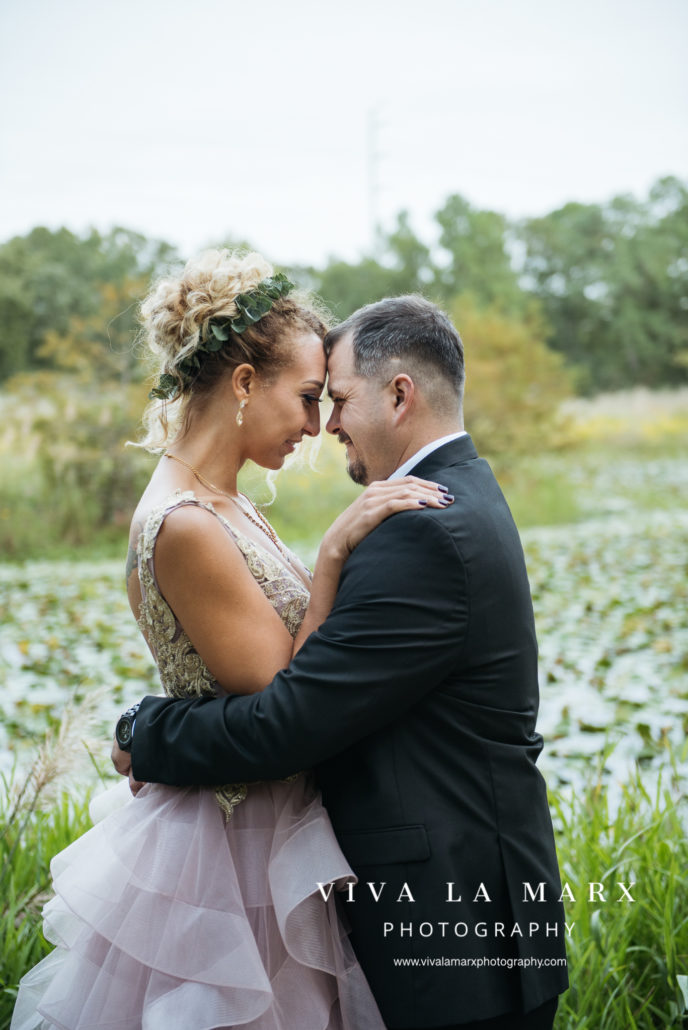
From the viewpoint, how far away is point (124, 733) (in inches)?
78.3

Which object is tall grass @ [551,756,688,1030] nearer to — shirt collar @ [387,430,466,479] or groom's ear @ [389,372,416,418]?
shirt collar @ [387,430,466,479]

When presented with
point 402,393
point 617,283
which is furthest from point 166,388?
point 617,283

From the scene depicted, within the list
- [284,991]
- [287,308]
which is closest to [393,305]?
[287,308]

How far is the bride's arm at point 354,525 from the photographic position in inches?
69.7

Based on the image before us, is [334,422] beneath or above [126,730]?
above

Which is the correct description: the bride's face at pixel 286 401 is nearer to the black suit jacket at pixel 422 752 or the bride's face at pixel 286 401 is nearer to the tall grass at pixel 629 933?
the black suit jacket at pixel 422 752

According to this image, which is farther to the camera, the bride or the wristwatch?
the wristwatch

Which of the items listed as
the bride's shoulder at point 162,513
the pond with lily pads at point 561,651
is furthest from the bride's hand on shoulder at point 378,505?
the pond with lily pads at point 561,651

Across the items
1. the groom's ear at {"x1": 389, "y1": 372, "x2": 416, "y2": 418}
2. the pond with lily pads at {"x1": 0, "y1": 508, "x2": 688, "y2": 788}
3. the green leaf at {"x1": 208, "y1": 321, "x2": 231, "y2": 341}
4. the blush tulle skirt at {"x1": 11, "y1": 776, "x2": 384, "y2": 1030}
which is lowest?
the pond with lily pads at {"x1": 0, "y1": 508, "x2": 688, "y2": 788}

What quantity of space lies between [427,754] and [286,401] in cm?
93

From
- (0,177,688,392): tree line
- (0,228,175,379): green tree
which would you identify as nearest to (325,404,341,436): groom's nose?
(0,228,175,379): green tree

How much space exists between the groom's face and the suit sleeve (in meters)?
0.34

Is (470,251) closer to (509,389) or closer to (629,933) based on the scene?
(509,389)

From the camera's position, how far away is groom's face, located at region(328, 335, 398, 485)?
2029 mm
